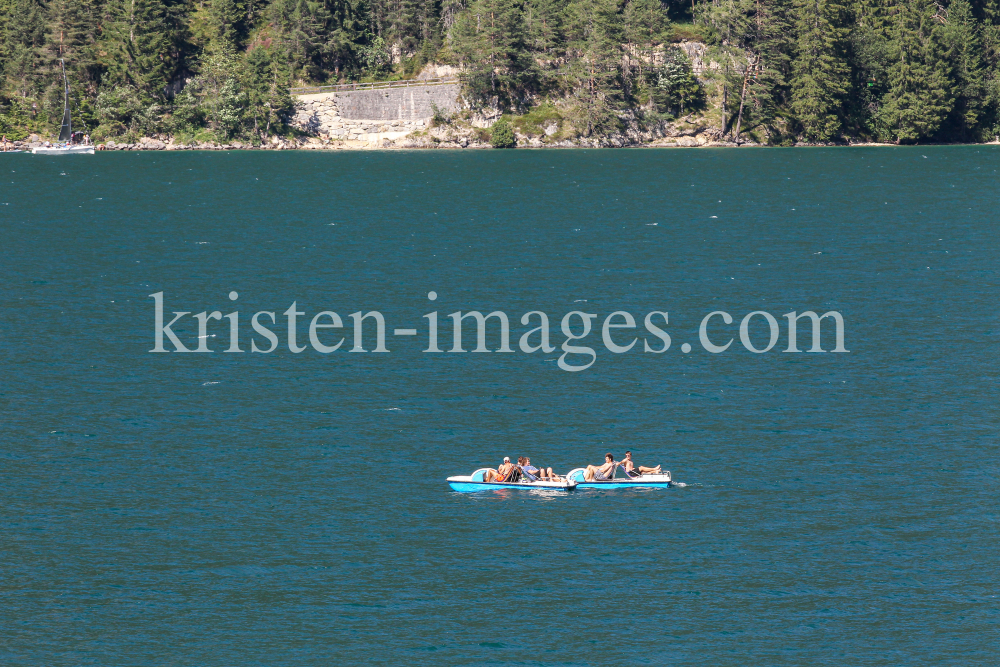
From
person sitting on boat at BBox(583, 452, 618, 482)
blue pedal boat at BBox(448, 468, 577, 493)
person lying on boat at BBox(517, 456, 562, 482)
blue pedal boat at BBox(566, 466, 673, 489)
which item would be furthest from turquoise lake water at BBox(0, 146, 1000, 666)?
person sitting on boat at BBox(583, 452, 618, 482)

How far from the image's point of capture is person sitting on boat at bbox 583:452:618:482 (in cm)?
5750

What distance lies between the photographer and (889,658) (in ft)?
141

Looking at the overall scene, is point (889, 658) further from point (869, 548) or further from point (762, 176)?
point (762, 176)

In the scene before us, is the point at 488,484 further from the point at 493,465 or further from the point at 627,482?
the point at 627,482

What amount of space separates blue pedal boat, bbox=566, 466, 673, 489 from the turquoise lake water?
0.72m

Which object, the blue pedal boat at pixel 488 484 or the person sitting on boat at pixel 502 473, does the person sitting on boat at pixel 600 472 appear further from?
the person sitting on boat at pixel 502 473

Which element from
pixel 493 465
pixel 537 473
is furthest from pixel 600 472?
pixel 493 465

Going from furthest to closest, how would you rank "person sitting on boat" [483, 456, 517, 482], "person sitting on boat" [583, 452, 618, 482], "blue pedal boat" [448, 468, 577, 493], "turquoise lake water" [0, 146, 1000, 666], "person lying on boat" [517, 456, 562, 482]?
1. "person sitting on boat" [583, 452, 618, 482]
2. "person lying on boat" [517, 456, 562, 482]
3. "person sitting on boat" [483, 456, 517, 482]
4. "blue pedal boat" [448, 468, 577, 493]
5. "turquoise lake water" [0, 146, 1000, 666]

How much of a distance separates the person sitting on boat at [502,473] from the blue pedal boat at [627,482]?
282 cm

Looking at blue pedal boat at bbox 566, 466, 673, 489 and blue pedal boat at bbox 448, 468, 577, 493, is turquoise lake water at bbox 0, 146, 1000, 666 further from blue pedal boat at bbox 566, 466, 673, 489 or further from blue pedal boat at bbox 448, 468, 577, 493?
blue pedal boat at bbox 566, 466, 673, 489

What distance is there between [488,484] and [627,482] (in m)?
6.88

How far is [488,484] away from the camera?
57031 millimetres

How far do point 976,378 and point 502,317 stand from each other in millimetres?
35226

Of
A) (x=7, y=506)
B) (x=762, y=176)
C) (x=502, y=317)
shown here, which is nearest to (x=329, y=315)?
(x=502, y=317)
